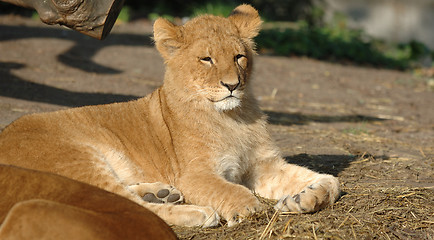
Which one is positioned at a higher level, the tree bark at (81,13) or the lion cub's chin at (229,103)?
the tree bark at (81,13)

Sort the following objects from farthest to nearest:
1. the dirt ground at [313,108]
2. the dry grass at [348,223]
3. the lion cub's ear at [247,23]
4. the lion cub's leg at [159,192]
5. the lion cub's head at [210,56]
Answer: the lion cub's ear at [247,23] < the lion cub's head at [210,56] < the lion cub's leg at [159,192] < the dirt ground at [313,108] < the dry grass at [348,223]

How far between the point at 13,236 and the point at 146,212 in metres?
0.65

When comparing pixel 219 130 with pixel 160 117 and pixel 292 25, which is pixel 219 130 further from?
pixel 292 25

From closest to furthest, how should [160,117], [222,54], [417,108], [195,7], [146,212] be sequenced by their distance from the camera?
[146,212]
[222,54]
[160,117]
[417,108]
[195,7]

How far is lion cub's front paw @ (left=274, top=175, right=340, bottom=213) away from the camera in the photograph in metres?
4.09

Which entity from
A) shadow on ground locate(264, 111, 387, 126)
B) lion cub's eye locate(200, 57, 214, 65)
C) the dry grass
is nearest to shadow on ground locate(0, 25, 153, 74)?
shadow on ground locate(264, 111, 387, 126)

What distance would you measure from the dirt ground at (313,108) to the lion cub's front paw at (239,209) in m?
0.06

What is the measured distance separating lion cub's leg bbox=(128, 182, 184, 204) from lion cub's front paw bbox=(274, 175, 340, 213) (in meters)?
0.72

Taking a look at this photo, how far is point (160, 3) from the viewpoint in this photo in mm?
15977

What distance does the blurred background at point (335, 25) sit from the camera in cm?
1436

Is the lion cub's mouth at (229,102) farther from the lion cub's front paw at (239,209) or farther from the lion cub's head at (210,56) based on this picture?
the lion cub's front paw at (239,209)

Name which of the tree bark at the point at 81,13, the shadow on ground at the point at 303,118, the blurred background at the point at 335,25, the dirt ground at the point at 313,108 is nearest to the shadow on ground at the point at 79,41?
the dirt ground at the point at 313,108

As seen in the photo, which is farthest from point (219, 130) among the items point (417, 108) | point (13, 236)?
point (417, 108)

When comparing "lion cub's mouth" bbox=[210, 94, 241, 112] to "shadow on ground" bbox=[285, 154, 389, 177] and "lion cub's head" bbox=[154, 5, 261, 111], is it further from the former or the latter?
"shadow on ground" bbox=[285, 154, 389, 177]
